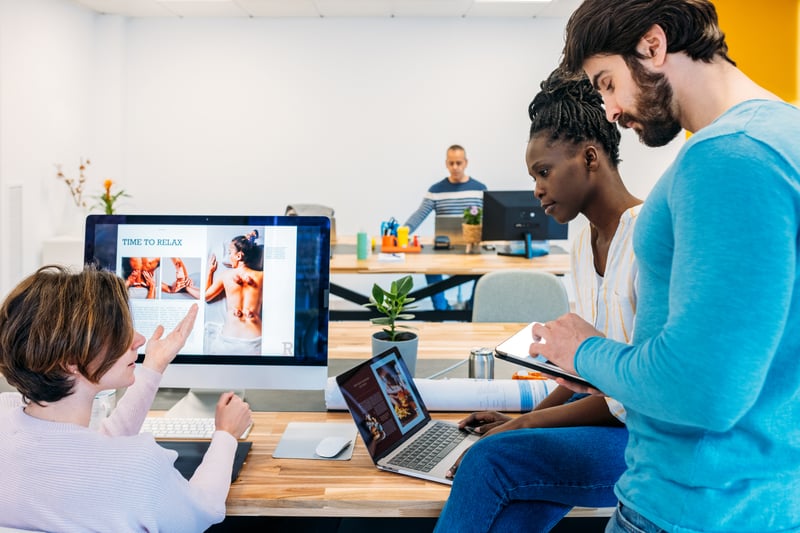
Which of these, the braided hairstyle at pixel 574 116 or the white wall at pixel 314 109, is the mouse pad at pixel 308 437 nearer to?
the braided hairstyle at pixel 574 116

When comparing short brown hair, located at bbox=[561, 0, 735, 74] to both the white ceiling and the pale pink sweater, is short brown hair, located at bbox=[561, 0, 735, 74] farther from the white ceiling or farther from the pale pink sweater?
the white ceiling

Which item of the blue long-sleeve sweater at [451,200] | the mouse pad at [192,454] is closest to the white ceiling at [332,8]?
the blue long-sleeve sweater at [451,200]

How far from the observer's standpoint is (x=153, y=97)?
658 cm

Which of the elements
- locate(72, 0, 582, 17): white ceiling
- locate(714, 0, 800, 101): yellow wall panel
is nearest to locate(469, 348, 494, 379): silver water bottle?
locate(714, 0, 800, 101): yellow wall panel

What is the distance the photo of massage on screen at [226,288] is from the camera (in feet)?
5.10

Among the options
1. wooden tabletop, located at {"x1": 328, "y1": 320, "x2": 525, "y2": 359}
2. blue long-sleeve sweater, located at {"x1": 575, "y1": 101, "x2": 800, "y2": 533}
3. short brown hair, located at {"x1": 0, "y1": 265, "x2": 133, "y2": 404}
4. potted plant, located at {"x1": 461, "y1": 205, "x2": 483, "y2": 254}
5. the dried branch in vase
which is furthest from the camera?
the dried branch in vase

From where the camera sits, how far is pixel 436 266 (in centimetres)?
408

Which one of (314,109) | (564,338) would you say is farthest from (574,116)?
(314,109)

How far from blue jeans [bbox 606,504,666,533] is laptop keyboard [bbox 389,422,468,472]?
1.39ft

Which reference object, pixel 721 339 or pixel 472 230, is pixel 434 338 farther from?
pixel 472 230

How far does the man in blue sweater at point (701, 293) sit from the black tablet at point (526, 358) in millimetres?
195

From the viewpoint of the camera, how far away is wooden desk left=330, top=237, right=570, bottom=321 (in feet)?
13.2

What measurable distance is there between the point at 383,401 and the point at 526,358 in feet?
1.06

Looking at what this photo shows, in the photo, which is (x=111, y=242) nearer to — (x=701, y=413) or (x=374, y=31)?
(x=701, y=413)
